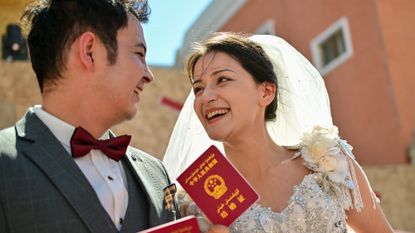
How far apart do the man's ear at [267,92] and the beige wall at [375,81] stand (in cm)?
945

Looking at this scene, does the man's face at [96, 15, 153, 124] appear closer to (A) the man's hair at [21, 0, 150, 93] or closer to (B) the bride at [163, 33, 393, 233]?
(A) the man's hair at [21, 0, 150, 93]

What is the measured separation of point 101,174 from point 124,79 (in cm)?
35

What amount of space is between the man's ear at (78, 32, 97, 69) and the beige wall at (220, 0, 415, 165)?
10565 millimetres

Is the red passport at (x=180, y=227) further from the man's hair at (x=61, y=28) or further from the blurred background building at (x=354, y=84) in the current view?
the blurred background building at (x=354, y=84)

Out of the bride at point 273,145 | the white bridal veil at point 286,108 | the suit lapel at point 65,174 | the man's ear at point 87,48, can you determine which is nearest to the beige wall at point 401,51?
the white bridal veil at point 286,108

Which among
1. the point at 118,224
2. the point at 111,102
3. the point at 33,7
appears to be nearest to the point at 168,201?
the point at 118,224

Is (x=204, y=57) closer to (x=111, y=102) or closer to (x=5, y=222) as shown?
(x=111, y=102)

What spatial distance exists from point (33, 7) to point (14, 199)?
0.79 metres

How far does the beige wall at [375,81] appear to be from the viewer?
12023 mm

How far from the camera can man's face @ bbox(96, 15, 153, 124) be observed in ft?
6.92

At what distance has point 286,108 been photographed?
3.22 m

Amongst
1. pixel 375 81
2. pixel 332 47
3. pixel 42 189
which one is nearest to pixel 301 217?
pixel 42 189

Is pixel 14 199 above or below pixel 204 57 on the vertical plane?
below

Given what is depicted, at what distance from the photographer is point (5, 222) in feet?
5.86
